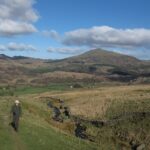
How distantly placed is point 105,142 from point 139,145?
4020 millimetres

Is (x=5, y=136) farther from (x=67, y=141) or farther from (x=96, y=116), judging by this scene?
(x=96, y=116)

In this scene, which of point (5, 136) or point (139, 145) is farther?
point (139, 145)

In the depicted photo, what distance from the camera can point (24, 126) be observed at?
131 feet

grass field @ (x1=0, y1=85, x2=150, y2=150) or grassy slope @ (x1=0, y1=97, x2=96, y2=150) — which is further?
grass field @ (x1=0, y1=85, x2=150, y2=150)

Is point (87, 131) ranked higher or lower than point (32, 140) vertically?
lower

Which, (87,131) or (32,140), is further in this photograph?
(87,131)

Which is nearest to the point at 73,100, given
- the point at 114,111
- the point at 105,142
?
the point at 114,111

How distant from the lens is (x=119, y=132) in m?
54.1

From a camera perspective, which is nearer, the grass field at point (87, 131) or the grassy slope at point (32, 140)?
the grassy slope at point (32, 140)

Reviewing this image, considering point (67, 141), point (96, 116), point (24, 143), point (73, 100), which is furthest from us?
point (73, 100)

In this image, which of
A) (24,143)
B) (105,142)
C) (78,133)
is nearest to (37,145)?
(24,143)

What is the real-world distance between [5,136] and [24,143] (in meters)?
2.15

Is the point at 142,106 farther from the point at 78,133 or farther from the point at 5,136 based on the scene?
the point at 5,136

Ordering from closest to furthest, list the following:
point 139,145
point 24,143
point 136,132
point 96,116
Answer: point 24,143 → point 139,145 → point 136,132 → point 96,116
